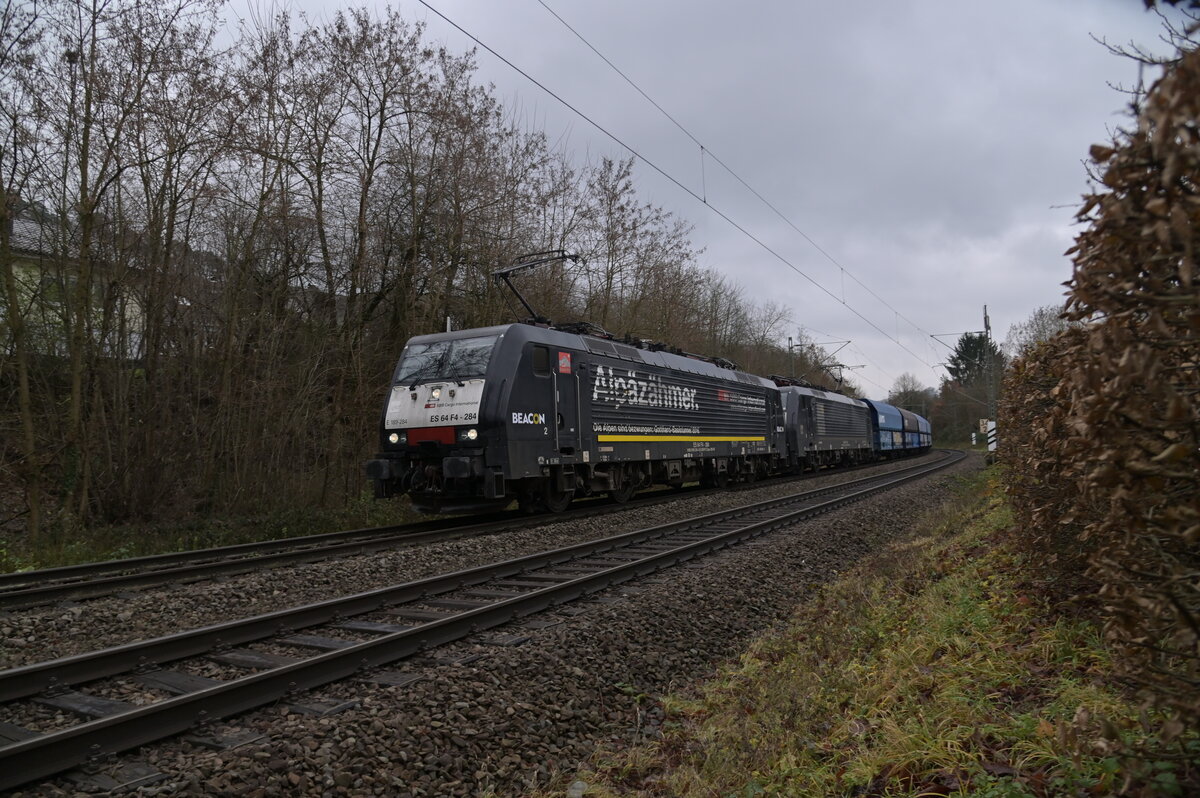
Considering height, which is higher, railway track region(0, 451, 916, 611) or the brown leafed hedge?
the brown leafed hedge

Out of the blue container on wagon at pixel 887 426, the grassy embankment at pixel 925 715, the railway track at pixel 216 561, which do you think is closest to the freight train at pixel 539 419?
the railway track at pixel 216 561

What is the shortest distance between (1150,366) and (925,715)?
2520 mm

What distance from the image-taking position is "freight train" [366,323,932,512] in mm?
11828

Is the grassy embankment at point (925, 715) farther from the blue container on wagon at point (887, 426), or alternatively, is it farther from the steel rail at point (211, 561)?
the blue container on wagon at point (887, 426)

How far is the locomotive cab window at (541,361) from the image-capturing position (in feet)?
41.2

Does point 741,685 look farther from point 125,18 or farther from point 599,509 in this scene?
point 125,18

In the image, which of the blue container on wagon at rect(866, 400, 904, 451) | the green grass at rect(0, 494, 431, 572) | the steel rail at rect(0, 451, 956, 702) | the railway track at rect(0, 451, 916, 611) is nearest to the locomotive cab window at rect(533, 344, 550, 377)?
the railway track at rect(0, 451, 916, 611)

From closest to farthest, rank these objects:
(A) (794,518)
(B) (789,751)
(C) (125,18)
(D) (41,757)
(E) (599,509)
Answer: (D) (41,757) → (B) (789,751) → (C) (125,18) → (A) (794,518) → (E) (599,509)

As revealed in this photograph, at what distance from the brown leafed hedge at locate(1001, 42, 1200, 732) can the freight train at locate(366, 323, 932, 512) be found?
32.0 ft

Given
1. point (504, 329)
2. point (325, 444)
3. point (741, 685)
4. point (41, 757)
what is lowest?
point (741, 685)

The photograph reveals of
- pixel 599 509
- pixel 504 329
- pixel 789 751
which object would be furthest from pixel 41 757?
pixel 599 509

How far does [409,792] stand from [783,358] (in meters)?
49.5

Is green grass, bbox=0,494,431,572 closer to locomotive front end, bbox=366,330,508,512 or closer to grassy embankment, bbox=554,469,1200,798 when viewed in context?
locomotive front end, bbox=366,330,508,512

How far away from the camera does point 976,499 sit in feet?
49.4
